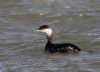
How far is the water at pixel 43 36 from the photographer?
1488cm

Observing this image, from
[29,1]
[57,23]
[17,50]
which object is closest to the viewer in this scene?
[17,50]

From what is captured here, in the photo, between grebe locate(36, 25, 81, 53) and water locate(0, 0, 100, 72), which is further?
grebe locate(36, 25, 81, 53)

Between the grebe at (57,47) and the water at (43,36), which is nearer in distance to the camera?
the water at (43,36)

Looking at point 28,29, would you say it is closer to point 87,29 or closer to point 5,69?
point 87,29

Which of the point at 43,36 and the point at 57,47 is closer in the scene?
the point at 57,47

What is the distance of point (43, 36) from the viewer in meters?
19.0

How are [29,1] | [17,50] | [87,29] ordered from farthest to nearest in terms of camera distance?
1. [29,1]
2. [87,29]
3. [17,50]

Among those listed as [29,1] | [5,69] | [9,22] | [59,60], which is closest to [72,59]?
[59,60]

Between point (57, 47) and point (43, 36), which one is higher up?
point (57, 47)

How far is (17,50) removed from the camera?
16719 millimetres

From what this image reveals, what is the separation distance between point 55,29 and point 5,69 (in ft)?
17.1

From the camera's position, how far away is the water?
48.8 feet

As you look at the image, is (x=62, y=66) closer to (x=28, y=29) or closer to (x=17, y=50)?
(x=17, y=50)

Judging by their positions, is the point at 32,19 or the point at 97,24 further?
the point at 32,19
